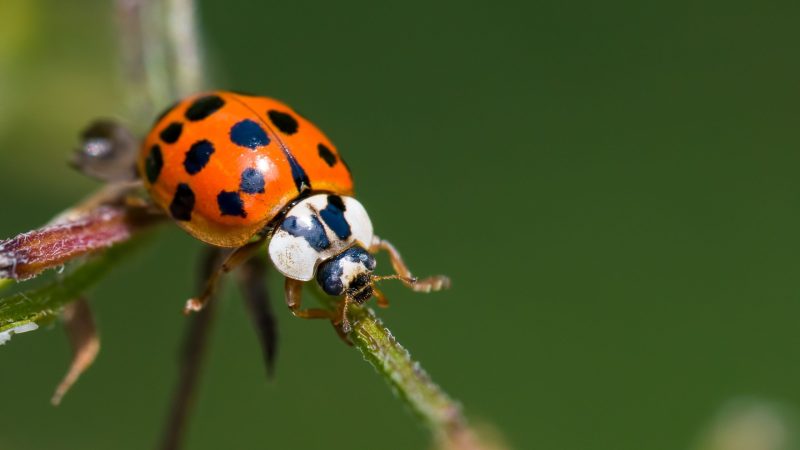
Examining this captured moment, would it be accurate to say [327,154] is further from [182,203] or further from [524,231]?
[524,231]

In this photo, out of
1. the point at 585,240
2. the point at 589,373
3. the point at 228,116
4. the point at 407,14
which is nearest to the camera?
the point at 228,116

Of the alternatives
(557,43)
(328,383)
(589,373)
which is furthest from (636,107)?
(328,383)

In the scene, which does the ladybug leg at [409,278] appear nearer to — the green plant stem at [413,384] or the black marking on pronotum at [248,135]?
the black marking on pronotum at [248,135]

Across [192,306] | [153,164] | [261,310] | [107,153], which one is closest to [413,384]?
[261,310]

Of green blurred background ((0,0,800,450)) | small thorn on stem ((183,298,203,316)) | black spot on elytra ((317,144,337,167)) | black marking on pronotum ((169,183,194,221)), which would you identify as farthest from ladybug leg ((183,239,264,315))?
green blurred background ((0,0,800,450))

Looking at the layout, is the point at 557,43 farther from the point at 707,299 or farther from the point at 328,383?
the point at 328,383

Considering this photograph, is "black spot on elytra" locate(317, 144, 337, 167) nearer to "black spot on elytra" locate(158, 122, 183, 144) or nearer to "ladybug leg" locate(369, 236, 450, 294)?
"ladybug leg" locate(369, 236, 450, 294)
